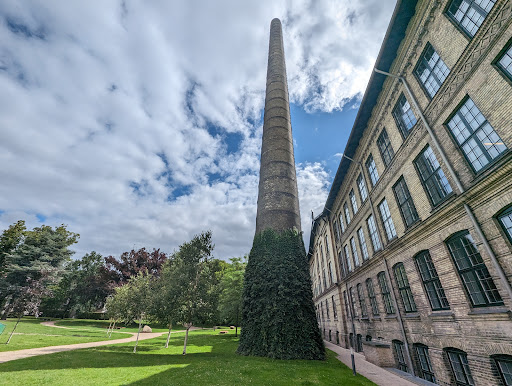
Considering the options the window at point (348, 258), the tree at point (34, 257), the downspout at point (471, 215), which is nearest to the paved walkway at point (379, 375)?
the downspout at point (471, 215)

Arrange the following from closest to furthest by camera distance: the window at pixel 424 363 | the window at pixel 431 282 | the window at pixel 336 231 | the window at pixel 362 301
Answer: the window at pixel 431 282 → the window at pixel 424 363 → the window at pixel 362 301 → the window at pixel 336 231

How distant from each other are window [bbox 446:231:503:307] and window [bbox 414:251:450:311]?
121cm

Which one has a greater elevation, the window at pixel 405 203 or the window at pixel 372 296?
the window at pixel 405 203

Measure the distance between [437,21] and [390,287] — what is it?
10759 mm

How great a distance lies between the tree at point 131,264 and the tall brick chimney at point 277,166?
33.1 meters

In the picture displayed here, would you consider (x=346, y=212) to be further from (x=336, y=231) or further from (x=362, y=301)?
(x=362, y=301)

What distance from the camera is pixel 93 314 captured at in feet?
148

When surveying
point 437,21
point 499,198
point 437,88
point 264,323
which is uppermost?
point 437,21

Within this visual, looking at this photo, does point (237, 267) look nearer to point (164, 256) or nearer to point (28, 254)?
point (164, 256)

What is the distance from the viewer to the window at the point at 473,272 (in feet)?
20.9

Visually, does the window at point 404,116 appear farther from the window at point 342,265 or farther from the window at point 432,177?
the window at point 342,265

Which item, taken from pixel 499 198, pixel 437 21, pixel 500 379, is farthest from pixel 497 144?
pixel 500 379

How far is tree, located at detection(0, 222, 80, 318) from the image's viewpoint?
33253mm

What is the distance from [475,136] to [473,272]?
12.9 ft
